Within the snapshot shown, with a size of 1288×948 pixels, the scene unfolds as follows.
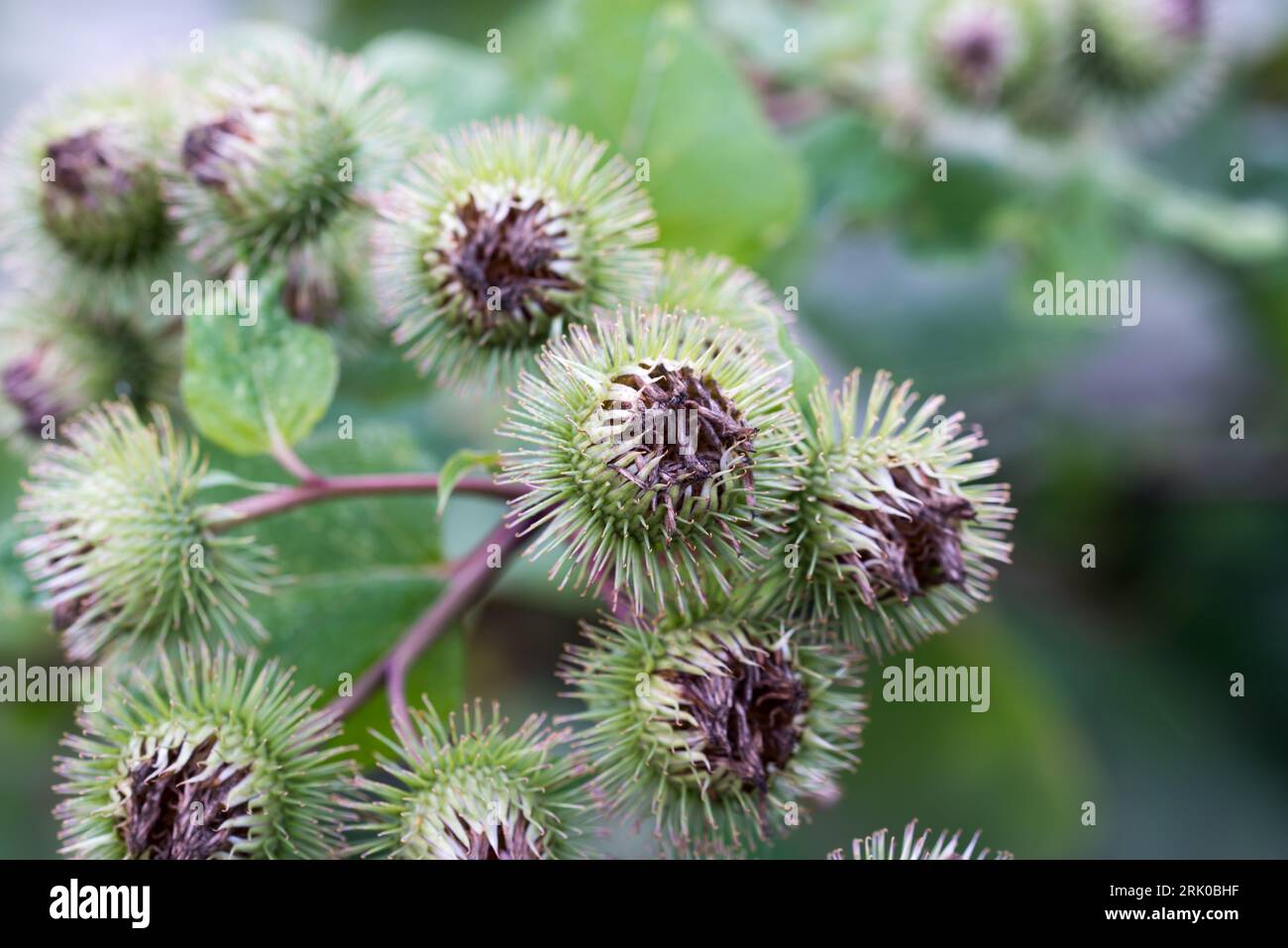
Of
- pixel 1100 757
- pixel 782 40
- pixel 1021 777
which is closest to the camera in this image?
pixel 782 40

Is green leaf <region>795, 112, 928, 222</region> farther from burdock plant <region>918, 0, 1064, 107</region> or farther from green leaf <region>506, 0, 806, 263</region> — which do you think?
green leaf <region>506, 0, 806, 263</region>

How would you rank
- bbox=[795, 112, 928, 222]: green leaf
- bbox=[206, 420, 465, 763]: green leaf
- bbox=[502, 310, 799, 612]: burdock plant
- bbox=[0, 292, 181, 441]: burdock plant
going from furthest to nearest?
1. bbox=[795, 112, 928, 222]: green leaf
2. bbox=[0, 292, 181, 441]: burdock plant
3. bbox=[206, 420, 465, 763]: green leaf
4. bbox=[502, 310, 799, 612]: burdock plant

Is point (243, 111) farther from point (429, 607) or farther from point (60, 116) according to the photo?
point (429, 607)

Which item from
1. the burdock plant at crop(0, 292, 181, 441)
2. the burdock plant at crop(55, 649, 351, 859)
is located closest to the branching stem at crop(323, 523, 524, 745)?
the burdock plant at crop(55, 649, 351, 859)

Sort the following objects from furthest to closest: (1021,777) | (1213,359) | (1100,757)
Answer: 1. (1213,359)
2. (1100,757)
3. (1021,777)

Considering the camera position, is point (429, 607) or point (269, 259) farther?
point (429, 607)

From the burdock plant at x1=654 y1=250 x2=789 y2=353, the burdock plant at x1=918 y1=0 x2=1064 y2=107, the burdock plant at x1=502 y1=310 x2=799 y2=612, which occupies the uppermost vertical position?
the burdock plant at x1=918 y1=0 x2=1064 y2=107
